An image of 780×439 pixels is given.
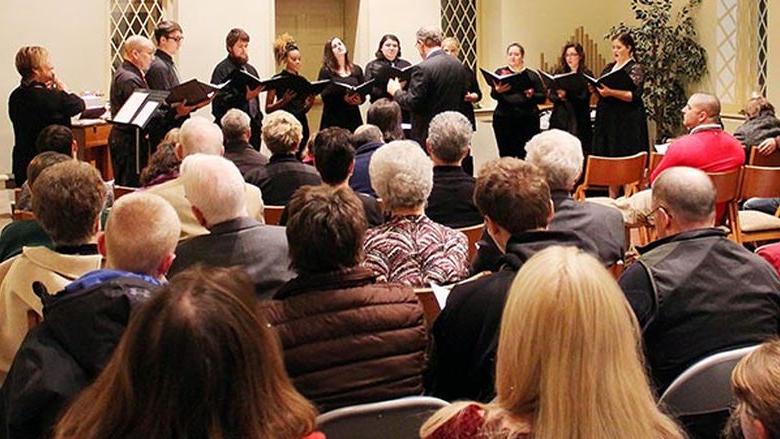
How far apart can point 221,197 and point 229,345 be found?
1.93 m

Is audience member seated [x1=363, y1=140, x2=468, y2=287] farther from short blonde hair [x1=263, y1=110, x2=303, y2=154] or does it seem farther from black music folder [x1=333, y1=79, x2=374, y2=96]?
black music folder [x1=333, y1=79, x2=374, y2=96]

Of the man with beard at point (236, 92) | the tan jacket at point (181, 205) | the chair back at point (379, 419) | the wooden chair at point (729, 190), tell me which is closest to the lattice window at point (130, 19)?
the man with beard at point (236, 92)

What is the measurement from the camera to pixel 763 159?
6.61 m

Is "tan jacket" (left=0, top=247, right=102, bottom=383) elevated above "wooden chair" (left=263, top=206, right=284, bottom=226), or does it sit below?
above

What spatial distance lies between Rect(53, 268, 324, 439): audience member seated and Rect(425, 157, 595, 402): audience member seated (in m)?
1.21

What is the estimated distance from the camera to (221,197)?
331 centimetres

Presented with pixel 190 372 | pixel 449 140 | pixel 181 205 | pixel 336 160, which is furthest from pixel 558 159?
pixel 190 372

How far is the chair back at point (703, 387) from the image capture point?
2.36 meters

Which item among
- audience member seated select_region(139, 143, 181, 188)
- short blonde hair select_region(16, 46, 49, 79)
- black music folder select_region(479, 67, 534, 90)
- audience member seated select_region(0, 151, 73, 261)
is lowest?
audience member seated select_region(0, 151, 73, 261)

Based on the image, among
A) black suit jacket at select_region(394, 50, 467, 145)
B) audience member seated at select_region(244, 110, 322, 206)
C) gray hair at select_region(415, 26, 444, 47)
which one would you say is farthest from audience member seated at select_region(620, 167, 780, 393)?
gray hair at select_region(415, 26, 444, 47)

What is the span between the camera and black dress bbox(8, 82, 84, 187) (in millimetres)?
7180

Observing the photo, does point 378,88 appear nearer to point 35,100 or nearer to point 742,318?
point 35,100

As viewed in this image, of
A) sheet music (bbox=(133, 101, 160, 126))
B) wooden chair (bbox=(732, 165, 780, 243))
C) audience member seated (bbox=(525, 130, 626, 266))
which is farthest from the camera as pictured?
sheet music (bbox=(133, 101, 160, 126))

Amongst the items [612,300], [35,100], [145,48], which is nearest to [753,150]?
[145,48]
